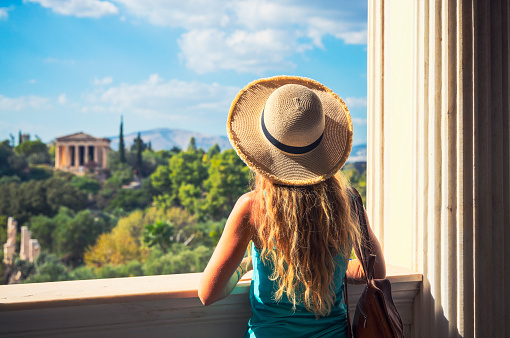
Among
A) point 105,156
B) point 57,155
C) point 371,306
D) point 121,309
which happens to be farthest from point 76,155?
point 371,306

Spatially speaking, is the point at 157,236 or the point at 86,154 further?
the point at 86,154

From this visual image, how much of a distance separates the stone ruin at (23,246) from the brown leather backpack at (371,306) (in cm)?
2784

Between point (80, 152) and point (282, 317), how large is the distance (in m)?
36.9

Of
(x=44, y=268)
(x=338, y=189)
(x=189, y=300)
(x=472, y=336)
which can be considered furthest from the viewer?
(x=44, y=268)

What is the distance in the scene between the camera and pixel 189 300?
42.3 inches

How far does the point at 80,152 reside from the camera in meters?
34.9

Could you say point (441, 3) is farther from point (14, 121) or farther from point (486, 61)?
point (14, 121)

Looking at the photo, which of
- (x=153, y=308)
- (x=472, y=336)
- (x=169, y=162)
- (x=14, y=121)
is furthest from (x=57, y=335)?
(x=14, y=121)

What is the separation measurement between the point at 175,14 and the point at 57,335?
187 ft

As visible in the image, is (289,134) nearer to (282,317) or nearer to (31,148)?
(282,317)

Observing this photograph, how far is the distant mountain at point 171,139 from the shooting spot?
1465 inches

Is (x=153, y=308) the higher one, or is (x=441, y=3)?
(x=441, y=3)

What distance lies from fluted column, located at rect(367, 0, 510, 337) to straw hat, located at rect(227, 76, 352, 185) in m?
0.45

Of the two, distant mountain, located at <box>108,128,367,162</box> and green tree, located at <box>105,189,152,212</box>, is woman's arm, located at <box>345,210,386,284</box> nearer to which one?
green tree, located at <box>105,189,152,212</box>
